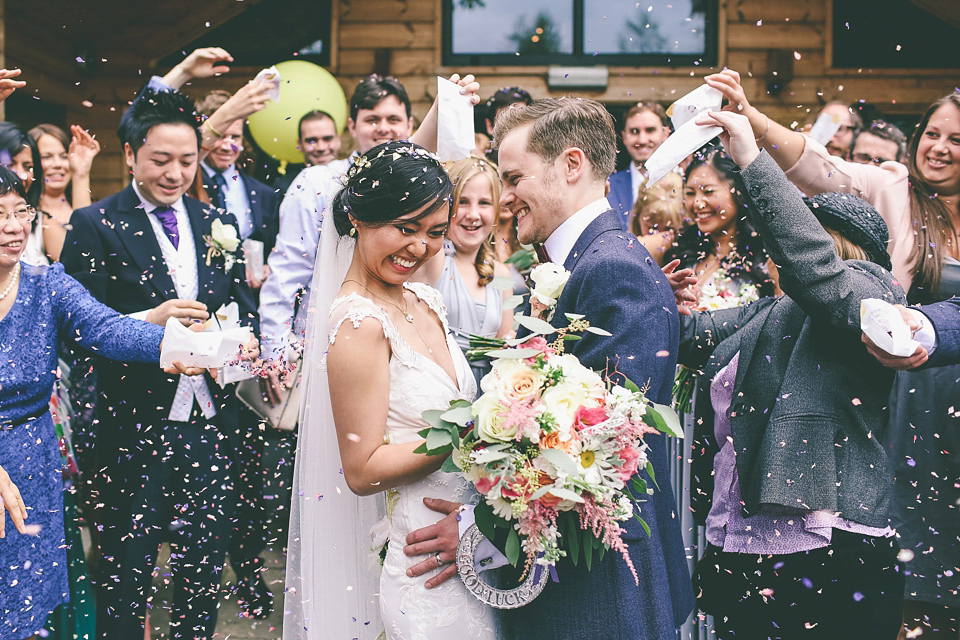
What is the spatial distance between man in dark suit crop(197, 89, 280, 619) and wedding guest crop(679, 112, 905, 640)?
246 centimetres

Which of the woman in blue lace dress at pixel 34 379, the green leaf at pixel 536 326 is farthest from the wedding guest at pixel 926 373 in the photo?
the woman in blue lace dress at pixel 34 379

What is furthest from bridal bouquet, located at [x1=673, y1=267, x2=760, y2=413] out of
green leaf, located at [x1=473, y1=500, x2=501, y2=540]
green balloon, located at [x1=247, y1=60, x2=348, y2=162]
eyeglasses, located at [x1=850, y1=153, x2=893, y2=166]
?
green balloon, located at [x1=247, y1=60, x2=348, y2=162]

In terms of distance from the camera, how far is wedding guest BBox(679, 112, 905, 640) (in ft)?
6.71

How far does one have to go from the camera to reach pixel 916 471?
329cm

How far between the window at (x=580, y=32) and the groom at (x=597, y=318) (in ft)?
18.6

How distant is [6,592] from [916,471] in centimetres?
374

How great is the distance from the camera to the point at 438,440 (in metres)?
1.75

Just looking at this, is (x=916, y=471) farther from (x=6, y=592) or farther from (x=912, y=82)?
(x=912, y=82)

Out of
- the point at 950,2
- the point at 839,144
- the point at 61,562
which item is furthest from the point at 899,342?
the point at 950,2

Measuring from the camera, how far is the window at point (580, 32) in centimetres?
757

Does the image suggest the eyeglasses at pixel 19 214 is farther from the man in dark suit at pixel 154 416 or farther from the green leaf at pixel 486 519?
the green leaf at pixel 486 519

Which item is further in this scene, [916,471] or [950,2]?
[950,2]

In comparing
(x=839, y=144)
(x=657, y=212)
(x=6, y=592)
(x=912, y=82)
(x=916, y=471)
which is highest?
(x=912, y=82)

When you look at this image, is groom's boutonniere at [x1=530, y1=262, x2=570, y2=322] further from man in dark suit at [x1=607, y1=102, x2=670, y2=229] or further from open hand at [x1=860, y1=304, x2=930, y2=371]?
man in dark suit at [x1=607, y1=102, x2=670, y2=229]
